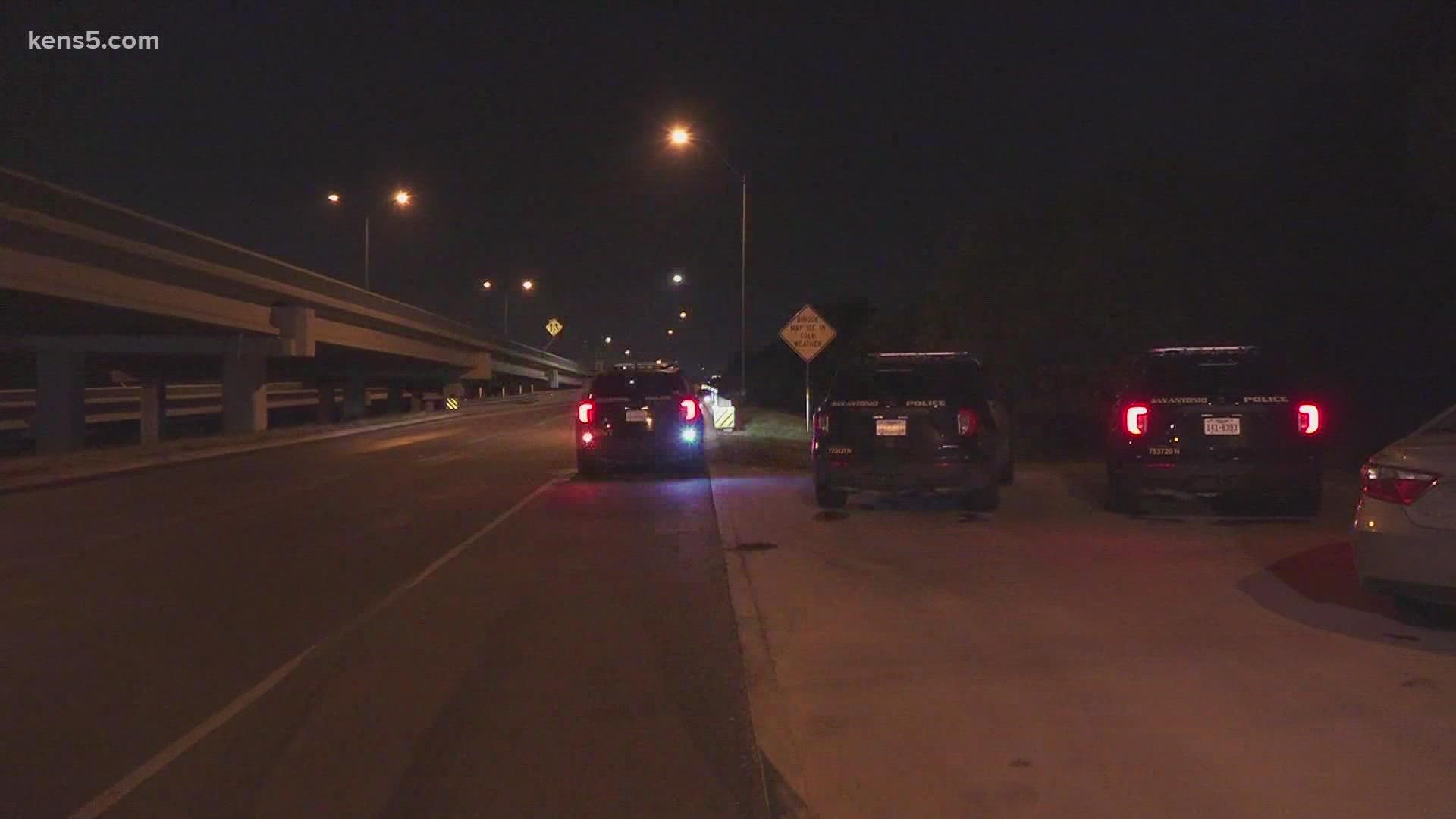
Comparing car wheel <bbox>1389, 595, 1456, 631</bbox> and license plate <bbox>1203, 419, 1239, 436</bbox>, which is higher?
license plate <bbox>1203, 419, 1239, 436</bbox>

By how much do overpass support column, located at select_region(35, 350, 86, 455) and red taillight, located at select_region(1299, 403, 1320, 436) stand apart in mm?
40018

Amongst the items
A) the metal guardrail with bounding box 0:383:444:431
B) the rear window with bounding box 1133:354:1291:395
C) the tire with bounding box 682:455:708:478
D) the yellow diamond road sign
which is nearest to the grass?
the tire with bounding box 682:455:708:478

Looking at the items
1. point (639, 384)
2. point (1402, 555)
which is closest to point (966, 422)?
point (1402, 555)

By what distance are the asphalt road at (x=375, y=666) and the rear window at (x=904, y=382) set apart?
2.39 meters

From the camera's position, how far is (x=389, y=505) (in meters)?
18.5

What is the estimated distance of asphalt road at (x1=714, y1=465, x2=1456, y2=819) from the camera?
5.95 metres

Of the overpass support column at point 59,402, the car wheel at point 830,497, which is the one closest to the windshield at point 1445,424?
the car wheel at point 830,497

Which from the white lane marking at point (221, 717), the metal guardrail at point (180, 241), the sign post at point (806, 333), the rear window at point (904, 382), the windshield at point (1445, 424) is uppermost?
the metal guardrail at point (180, 241)

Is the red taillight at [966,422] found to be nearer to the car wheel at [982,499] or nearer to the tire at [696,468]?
the car wheel at [982,499]

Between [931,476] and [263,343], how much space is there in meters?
37.1

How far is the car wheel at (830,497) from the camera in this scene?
15711mm

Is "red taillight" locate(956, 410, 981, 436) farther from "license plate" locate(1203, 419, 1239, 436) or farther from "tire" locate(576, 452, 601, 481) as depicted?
"tire" locate(576, 452, 601, 481)

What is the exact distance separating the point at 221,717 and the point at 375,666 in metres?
1.27

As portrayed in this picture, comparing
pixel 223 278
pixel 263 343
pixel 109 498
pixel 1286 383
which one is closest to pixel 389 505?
pixel 109 498
